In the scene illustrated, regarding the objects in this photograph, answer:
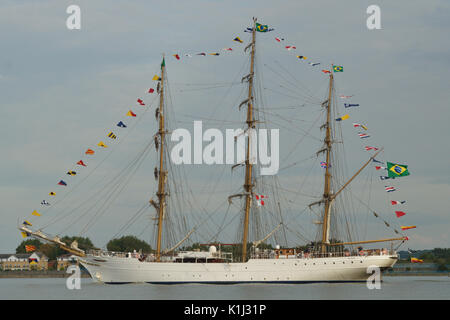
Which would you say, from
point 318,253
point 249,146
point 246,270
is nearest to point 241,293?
point 246,270

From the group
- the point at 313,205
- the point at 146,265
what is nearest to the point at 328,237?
the point at 313,205

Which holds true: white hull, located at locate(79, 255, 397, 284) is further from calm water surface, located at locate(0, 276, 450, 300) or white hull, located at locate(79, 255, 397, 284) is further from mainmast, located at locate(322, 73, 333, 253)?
mainmast, located at locate(322, 73, 333, 253)

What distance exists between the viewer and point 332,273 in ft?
299

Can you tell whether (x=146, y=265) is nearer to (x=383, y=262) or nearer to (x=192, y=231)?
(x=192, y=231)

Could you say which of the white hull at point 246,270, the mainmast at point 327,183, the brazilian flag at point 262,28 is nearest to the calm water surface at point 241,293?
the white hull at point 246,270

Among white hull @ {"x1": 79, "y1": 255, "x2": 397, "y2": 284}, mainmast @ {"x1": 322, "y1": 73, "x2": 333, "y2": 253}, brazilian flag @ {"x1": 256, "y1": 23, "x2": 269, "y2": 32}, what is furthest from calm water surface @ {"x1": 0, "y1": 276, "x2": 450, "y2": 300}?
→ brazilian flag @ {"x1": 256, "y1": 23, "x2": 269, "y2": 32}

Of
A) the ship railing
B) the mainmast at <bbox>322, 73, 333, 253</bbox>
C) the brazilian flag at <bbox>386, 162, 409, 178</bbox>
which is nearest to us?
the brazilian flag at <bbox>386, 162, 409, 178</bbox>

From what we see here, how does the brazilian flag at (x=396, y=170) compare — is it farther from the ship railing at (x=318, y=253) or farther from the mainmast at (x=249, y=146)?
the mainmast at (x=249, y=146)

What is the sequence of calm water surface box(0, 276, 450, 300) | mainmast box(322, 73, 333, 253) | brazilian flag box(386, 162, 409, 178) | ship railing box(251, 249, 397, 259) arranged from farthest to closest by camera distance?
mainmast box(322, 73, 333, 253), ship railing box(251, 249, 397, 259), brazilian flag box(386, 162, 409, 178), calm water surface box(0, 276, 450, 300)

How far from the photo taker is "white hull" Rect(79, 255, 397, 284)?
8875 centimetres

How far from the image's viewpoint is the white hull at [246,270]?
8875cm

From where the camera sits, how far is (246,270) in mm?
89562

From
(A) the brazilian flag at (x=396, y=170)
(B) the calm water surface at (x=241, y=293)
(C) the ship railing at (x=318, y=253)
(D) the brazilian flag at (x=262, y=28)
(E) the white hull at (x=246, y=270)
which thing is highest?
(D) the brazilian flag at (x=262, y=28)
